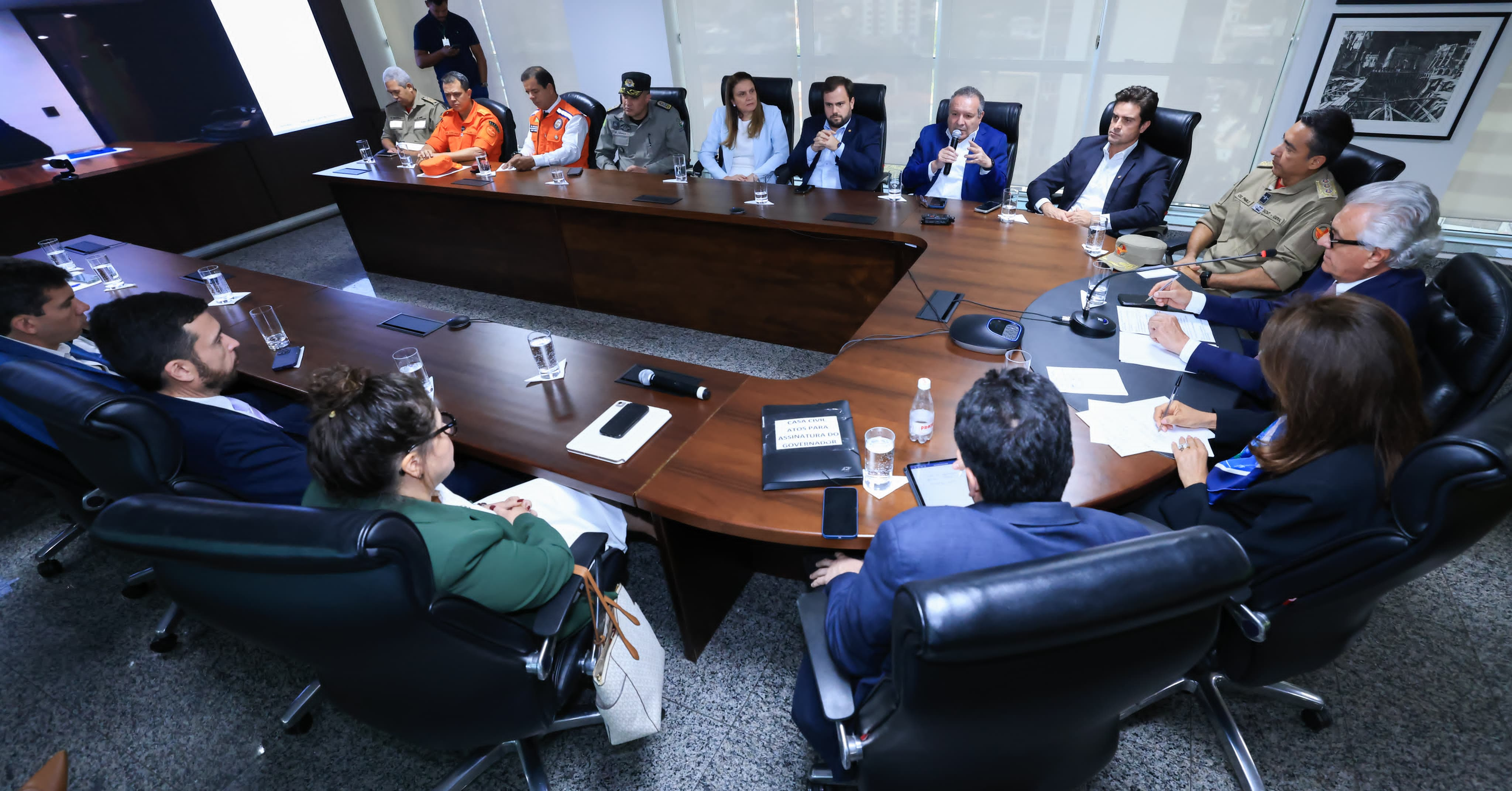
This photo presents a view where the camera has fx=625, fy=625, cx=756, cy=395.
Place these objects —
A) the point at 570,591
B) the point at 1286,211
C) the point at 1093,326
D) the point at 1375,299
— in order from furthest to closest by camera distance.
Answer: the point at 1286,211, the point at 1093,326, the point at 1375,299, the point at 570,591

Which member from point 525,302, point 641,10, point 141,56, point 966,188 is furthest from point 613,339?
point 141,56

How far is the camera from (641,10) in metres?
5.48

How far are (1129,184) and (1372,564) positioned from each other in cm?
250

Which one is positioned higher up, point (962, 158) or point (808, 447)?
point (962, 158)

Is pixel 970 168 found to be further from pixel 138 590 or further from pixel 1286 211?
pixel 138 590

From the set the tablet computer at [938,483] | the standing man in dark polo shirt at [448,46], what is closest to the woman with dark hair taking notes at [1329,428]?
the tablet computer at [938,483]

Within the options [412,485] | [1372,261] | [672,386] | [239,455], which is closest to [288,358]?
[239,455]

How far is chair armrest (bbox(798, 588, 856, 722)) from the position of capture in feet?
3.51

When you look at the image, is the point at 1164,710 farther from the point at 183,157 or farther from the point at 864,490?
the point at 183,157

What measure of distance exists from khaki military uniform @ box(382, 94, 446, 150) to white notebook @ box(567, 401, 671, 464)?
4.32 m

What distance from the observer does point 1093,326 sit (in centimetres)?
193

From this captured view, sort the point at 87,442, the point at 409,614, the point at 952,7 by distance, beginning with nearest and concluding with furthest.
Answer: the point at 409,614
the point at 87,442
the point at 952,7

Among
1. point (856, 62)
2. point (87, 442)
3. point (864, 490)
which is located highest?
point (856, 62)

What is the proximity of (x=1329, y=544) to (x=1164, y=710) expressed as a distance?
0.83 metres
